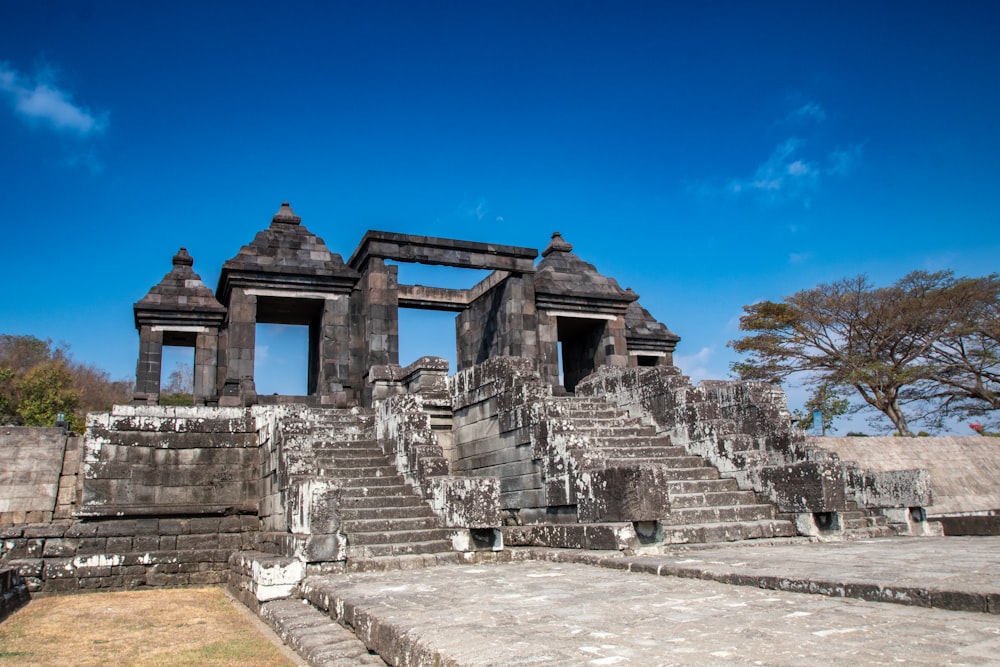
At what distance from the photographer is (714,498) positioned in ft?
32.7

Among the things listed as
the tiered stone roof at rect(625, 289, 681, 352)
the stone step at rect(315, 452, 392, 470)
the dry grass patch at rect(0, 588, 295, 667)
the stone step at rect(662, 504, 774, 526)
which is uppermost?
the tiered stone roof at rect(625, 289, 681, 352)

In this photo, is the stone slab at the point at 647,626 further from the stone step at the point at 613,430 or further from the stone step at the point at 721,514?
the stone step at the point at 613,430

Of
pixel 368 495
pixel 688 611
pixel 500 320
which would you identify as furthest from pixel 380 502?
pixel 500 320

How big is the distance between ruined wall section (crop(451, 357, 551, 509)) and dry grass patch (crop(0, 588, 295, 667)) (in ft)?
12.6

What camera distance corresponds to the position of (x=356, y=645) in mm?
5328

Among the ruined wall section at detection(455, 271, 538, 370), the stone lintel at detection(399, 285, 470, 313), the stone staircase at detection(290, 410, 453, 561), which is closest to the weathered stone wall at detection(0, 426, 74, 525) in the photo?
the stone staircase at detection(290, 410, 453, 561)

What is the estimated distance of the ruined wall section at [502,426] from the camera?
10.2 meters

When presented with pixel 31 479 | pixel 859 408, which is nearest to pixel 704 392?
pixel 31 479

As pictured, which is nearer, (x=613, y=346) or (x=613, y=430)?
(x=613, y=430)

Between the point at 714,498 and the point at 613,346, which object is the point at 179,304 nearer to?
the point at 613,346

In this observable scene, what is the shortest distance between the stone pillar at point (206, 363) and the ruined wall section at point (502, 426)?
881cm

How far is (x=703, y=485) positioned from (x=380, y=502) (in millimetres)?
4323

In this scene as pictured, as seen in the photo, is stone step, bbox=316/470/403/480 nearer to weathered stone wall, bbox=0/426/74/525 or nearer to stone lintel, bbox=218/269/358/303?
weathered stone wall, bbox=0/426/74/525

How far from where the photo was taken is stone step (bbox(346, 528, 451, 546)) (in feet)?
28.7
